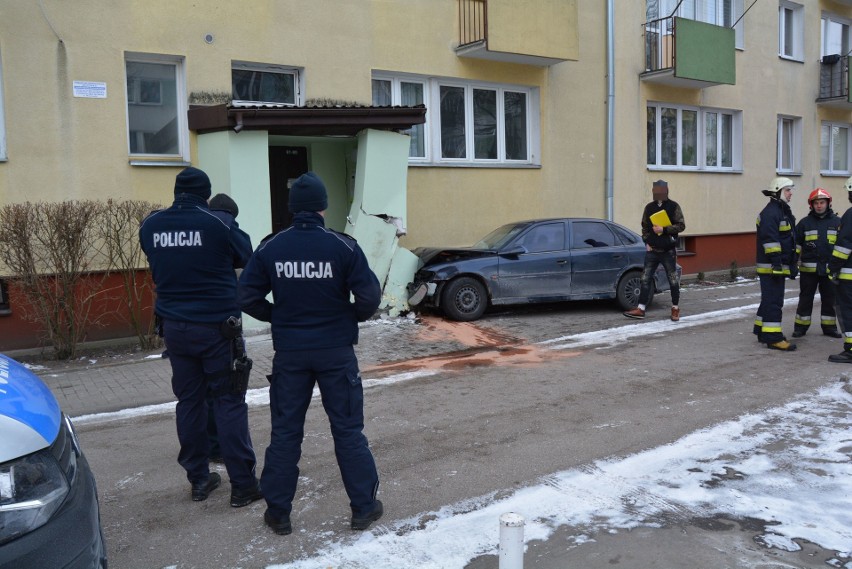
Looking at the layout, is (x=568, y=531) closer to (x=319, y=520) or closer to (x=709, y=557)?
(x=709, y=557)

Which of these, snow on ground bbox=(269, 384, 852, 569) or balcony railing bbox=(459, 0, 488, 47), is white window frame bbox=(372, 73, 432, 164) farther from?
snow on ground bbox=(269, 384, 852, 569)

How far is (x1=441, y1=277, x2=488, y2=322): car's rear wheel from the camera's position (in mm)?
10680

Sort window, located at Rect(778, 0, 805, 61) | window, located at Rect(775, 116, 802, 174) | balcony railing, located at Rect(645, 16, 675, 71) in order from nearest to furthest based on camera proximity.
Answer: balcony railing, located at Rect(645, 16, 675, 71) < window, located at Rect(778, 0, 805, 61) < window, located at Rect(775, 116, 802, 174)

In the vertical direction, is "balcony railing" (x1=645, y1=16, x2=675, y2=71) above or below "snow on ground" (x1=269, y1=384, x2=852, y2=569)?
above

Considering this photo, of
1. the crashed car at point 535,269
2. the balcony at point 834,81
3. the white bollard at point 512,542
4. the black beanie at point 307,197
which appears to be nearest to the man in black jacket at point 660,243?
the crashed car at point 535,269

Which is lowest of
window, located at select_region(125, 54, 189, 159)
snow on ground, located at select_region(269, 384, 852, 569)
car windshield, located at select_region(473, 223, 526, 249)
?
snow on ground, located at select_region(269, 384, 852, 569)

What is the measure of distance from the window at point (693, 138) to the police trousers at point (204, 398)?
13.7m

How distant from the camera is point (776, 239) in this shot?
861 cm

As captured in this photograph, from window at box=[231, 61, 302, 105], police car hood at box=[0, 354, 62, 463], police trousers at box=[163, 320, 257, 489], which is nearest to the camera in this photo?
police car hood at box=[0, 354, 62, 463]

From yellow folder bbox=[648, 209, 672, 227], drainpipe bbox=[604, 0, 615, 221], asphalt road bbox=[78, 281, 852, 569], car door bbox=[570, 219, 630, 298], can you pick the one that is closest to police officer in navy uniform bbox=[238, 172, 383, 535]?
asphalt road bbox=[78, 281, 852, 569]

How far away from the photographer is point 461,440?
5633 mm

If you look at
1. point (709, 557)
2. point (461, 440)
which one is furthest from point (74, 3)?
point (709, 557)

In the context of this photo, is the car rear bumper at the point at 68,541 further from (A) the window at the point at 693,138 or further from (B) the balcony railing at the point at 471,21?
(A) the window at the point at 693,138

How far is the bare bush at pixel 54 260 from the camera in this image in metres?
8.38
